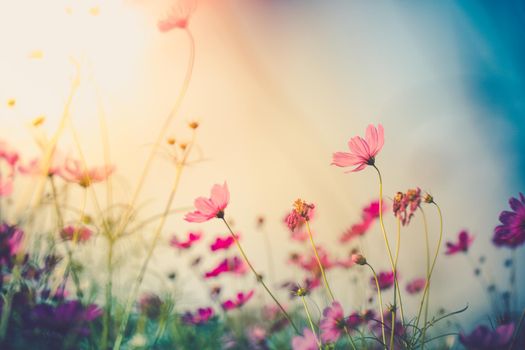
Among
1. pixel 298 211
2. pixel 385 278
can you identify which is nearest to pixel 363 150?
pixel 298 211

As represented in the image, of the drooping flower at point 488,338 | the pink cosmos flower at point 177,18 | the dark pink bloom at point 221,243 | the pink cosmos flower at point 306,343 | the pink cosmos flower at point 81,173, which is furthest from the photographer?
the dark pink bloom at point 221,243

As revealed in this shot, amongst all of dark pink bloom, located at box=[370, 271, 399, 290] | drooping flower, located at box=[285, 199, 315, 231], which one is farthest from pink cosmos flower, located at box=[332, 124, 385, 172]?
dark pink bloom, located at box=[370, 271, 399, 290]

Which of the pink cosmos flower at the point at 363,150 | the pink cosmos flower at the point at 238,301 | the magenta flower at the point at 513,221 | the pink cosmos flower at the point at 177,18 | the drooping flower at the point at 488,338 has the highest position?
the pink cosmos flower at the point at 177,18

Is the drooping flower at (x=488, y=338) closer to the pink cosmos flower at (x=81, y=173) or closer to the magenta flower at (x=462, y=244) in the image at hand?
the magenta flower at (x=462, y=244)

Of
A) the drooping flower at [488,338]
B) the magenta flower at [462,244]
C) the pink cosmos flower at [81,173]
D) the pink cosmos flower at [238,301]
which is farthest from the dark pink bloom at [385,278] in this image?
the pink cosmos flower at [81,173]

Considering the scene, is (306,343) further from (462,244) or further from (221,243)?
(462,244)

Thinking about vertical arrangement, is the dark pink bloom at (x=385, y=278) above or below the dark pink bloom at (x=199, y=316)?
above
